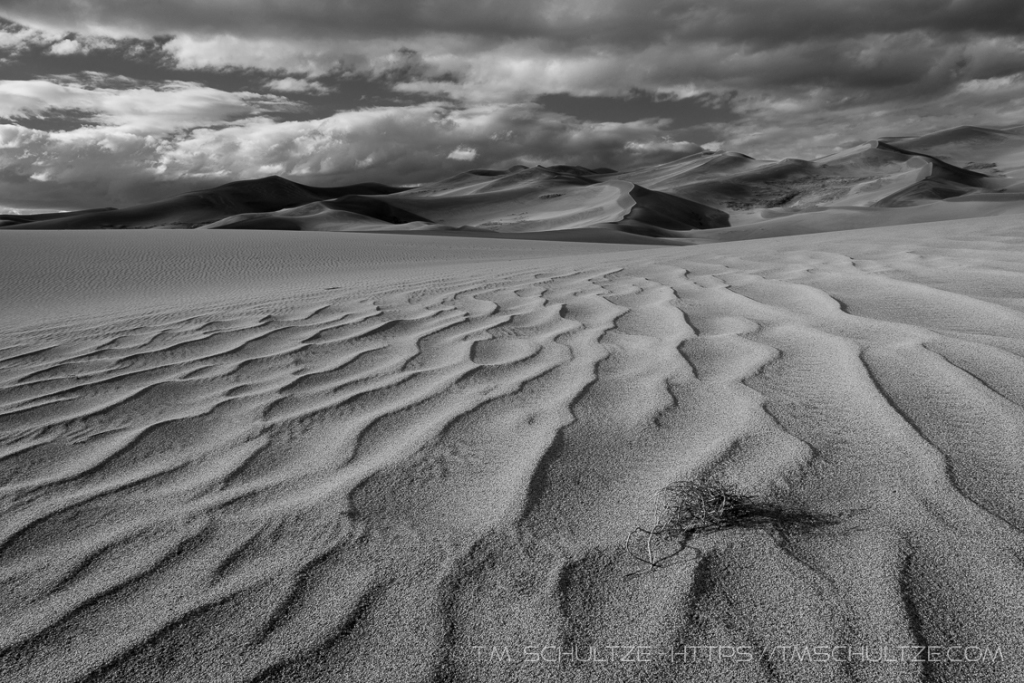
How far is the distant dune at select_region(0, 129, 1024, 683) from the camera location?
3.42ft

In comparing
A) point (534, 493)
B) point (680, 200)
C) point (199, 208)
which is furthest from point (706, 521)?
point (199, 208)

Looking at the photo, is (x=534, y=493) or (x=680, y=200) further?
(x=680, y=200)

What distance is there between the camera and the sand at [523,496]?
104 cm

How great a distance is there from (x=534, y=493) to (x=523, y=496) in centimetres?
3

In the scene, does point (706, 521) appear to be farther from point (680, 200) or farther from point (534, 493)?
point (680, 200)

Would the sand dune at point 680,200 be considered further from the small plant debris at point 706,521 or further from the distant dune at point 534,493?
the small plant debris at point 706,521

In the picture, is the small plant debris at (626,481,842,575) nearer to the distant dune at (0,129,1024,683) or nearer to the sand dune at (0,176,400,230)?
the distant dune at (0,129,1024,683)

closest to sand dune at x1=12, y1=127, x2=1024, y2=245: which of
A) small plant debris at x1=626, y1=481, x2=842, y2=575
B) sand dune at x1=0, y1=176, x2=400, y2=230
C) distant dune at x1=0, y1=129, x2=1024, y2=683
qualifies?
sand dune at x1=0, y1=176, x2=400, y2=230

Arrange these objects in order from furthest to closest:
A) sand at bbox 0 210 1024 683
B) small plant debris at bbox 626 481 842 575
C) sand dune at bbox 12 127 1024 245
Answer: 1. sand dune at bbox 12 127 1024 245
2. small plant debris at bbox 626 481 842 575
3. sand at bbox 0 210 1024 683

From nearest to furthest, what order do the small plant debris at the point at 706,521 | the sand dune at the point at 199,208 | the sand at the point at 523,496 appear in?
the sand at the point at 523,496 → the small plant debris at the point at 706,521 → the sand dune at the point at 199,208

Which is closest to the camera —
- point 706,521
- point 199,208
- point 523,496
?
point 706,521

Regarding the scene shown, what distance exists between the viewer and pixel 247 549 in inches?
52.4

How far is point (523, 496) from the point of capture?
147 cm

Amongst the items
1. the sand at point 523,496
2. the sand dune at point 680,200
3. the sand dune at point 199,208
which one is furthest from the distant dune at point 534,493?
the sand dune at point 199,208
